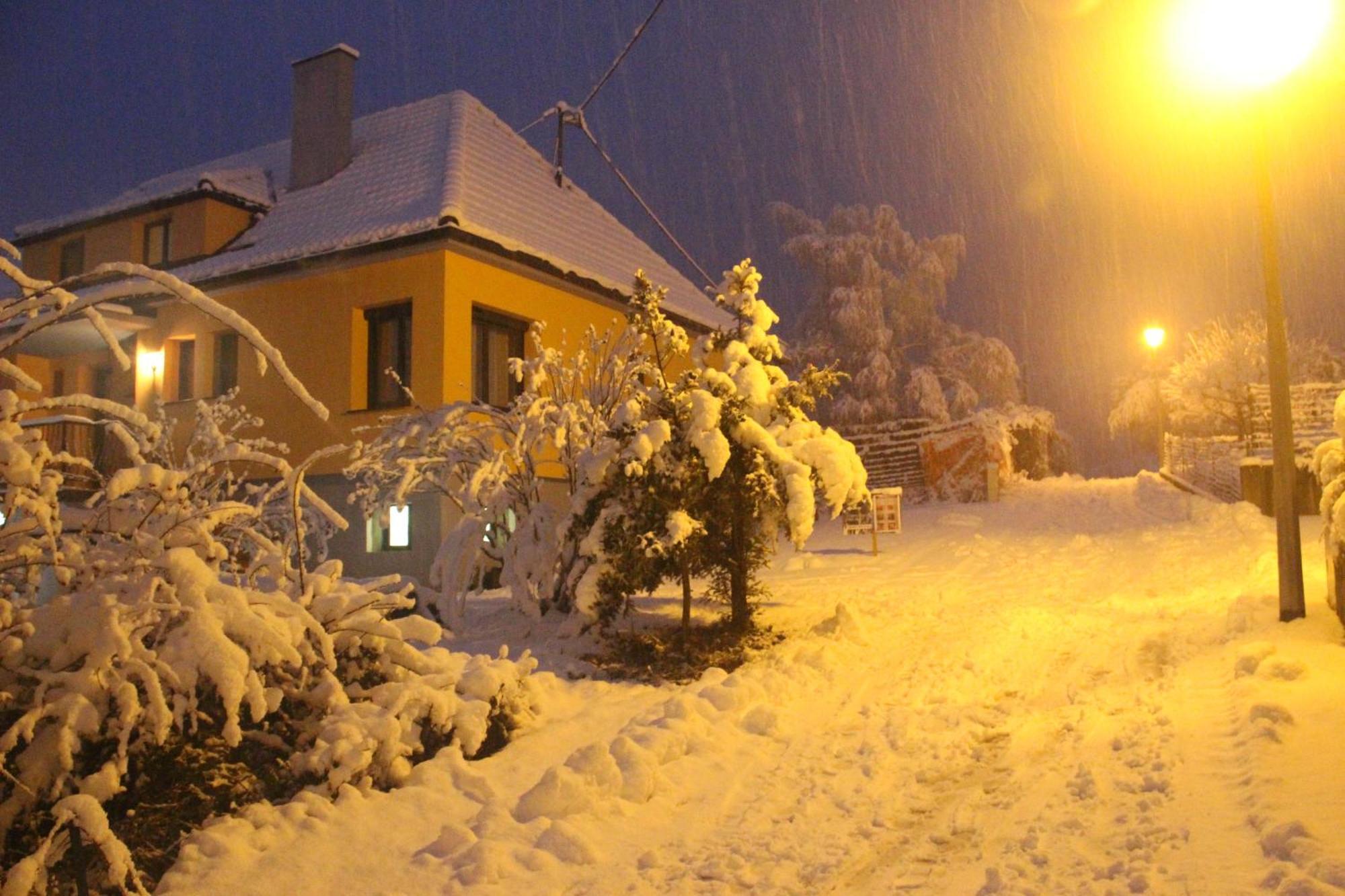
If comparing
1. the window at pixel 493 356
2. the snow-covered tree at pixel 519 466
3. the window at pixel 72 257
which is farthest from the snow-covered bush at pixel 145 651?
the window at pixel 72 257

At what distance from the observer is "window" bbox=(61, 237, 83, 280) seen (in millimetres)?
21891

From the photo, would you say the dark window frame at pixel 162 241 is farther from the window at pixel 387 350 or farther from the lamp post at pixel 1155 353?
the lamp post at pixel 1155 353

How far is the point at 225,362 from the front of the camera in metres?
18.7

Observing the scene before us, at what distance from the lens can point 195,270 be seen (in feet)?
60.6

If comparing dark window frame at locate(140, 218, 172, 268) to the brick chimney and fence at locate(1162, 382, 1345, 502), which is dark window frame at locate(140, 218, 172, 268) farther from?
fence at locate(1162, 382, 1345, 502)

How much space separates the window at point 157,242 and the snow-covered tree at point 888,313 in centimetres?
1880

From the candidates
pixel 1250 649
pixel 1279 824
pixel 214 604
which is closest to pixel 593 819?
pixel 214 604

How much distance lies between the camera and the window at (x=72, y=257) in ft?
71.8

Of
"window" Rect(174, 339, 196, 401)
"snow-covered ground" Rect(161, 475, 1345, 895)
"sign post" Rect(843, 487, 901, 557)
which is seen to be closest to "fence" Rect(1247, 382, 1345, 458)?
"sign post" Rect(843, 487, 901, 557)

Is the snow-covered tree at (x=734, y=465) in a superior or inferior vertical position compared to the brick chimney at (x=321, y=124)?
inferior

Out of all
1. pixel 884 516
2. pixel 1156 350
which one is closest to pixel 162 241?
pixel 884 516

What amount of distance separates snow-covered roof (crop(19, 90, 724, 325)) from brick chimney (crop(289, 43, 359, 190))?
0.36 m

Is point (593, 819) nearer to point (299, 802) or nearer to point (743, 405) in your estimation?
point (299, 802)

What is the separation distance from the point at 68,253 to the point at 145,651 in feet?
70.5
